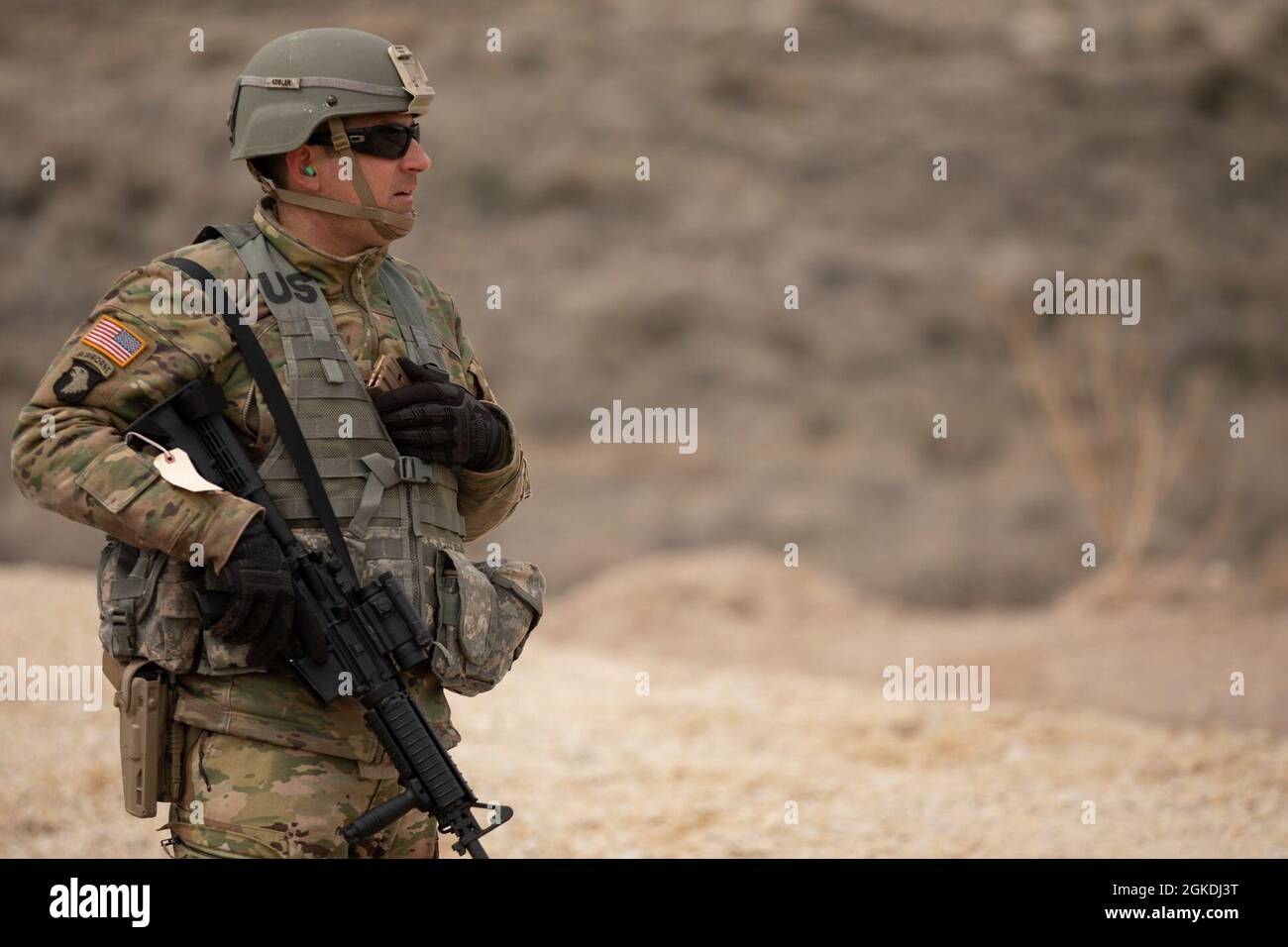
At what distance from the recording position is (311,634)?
2.48 m

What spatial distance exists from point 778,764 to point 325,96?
4396mm

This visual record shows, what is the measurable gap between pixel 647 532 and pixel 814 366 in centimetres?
295

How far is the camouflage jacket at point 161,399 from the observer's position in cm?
240

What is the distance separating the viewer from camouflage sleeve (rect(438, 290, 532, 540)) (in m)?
2.86

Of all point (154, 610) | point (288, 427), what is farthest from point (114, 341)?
point (154, 610)

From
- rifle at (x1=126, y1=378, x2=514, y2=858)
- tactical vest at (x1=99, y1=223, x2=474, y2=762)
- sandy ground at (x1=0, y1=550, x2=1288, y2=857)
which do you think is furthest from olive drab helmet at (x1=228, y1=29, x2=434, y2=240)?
sandy ground at (x1=0, y1=550, x2=1288, y2=857)

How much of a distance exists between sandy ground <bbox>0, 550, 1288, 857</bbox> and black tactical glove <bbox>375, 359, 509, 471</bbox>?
2822 mm

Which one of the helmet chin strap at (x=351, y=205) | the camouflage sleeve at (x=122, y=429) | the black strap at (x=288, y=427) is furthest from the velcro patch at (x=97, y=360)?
the helmet chin strap at (x=351, y=205)

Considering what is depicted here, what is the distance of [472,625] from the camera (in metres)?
2.66

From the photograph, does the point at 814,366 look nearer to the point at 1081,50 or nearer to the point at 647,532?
the point at 647,532

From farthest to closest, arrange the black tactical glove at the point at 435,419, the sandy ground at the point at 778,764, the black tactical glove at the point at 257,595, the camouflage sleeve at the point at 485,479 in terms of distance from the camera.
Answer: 1. the sandy ground at the point at 778,764
2. the camouflage sleeve at the point at 485,479
3. the black tactical glove at the point at 435,419
4. the black tactical glove at the point at 257,595

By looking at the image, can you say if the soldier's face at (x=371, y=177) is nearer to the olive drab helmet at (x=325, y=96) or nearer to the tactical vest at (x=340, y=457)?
the olive drab helmet at (x=325, y=96)
